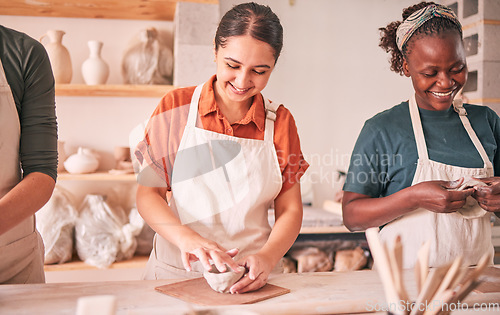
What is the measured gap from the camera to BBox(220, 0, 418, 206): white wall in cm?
306

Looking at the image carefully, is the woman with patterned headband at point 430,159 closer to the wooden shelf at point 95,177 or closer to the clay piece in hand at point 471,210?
the clay piece in hand at point 471,210

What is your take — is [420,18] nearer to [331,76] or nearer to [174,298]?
[174,298]

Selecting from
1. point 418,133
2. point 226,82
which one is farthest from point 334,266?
point 226,82

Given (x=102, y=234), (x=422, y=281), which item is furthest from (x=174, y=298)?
(x=102, y=234)

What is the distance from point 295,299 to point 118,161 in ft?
6.27

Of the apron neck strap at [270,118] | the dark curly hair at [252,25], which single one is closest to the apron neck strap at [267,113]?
the apron neck strap at [270,118]

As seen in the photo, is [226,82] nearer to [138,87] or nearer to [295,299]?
[295,299]

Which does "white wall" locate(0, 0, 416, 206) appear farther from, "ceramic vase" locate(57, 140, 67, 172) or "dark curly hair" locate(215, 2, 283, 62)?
"dark curly hair" locate(215, 2, 283, 62)

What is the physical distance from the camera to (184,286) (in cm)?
103

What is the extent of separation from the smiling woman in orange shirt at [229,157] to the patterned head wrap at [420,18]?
1.34 feet

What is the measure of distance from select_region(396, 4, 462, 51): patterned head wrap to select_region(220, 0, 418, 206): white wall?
1.66 meters

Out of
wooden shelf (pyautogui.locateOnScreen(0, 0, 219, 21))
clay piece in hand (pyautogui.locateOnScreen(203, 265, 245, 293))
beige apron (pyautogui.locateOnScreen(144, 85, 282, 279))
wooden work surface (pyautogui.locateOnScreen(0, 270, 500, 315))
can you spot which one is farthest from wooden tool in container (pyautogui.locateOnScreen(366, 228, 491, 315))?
wooden shelf (pyautogui.locateOnScreen(0, 0, 219, 21))

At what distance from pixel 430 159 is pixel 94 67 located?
189 cm

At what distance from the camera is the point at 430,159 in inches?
54.9
